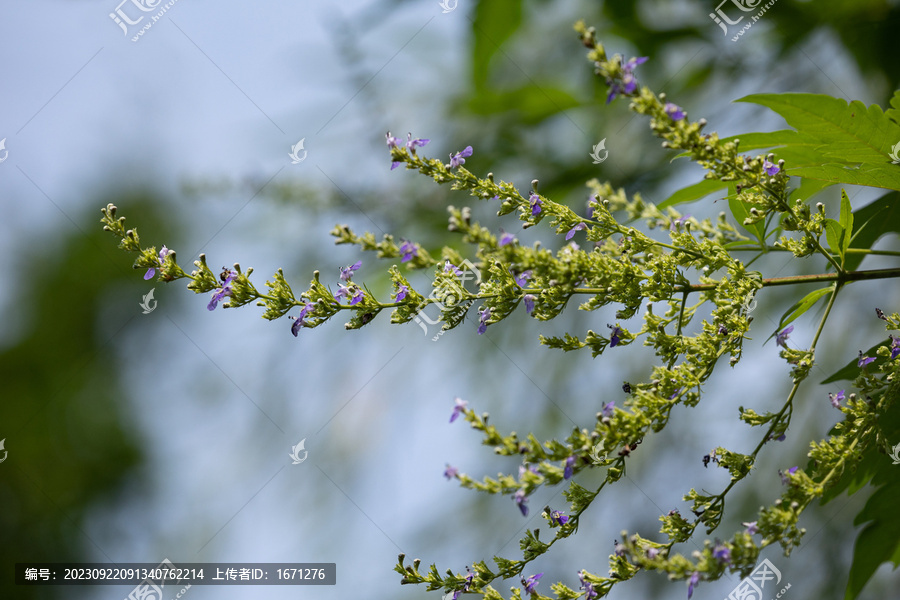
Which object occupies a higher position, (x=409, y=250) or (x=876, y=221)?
(x=876, y=221)

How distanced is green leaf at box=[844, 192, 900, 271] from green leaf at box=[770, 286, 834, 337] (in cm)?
37

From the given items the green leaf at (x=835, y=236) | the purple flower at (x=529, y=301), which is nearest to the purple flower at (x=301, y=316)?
the purple flower at (x=529, y=301)

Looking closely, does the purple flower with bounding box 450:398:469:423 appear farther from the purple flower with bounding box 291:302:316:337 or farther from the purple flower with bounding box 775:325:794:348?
the purple flower with bounding box 775:325:794:348

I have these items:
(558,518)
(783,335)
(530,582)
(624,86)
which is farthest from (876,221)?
(530,582)

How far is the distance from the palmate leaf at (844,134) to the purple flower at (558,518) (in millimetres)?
904

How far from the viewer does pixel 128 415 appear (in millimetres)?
11672

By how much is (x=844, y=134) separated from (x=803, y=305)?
1.28ft

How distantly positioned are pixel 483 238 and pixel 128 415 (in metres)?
12.5

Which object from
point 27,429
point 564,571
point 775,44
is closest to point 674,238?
point 775,44

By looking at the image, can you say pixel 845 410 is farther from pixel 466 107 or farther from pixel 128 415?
pixel 128 415

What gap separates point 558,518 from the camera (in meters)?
1.31

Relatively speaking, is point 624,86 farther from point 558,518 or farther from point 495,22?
point 495,22

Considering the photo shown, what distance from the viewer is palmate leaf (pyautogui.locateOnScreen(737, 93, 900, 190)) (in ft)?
4.49

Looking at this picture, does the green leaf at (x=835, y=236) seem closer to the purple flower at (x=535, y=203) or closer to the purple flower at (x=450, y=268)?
the purple flower at (x=535, y=203)
